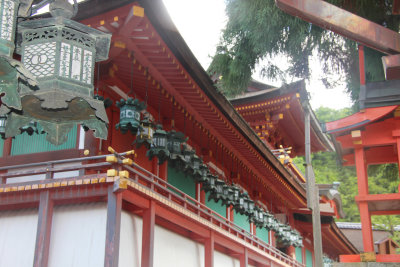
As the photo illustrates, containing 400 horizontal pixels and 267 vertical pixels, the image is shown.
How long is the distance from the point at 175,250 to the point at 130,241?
1955mm

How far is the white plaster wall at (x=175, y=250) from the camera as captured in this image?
9.45 metres

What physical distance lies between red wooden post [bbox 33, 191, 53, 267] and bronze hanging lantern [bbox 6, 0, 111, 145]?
304 centimetres

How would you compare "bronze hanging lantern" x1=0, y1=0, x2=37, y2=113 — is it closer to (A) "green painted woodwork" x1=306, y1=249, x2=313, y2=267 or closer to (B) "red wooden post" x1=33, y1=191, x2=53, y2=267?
(B) "red wooden post" x1=33, y1=191, x2=53, y2=267

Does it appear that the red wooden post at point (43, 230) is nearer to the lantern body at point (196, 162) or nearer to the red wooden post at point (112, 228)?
the red wooden post at point (112, 228)

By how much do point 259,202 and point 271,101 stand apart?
147 inches

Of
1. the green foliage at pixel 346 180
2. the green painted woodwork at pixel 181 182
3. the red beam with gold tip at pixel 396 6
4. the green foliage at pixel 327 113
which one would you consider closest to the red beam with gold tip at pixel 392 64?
the red beam with gold tip at pixel 396 6

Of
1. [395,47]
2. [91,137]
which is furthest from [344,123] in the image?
[91,137]

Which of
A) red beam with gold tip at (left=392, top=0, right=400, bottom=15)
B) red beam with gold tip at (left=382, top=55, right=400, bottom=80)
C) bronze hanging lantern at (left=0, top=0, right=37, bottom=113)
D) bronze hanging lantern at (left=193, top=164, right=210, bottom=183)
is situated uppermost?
red beam with gold tip at (left=392, top=0, right=400, bottom=15)

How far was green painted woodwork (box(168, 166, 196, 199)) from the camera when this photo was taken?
11.6 m

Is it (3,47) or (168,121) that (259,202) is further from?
(3,47)

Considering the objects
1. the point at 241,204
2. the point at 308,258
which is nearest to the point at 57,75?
the point at 241,204

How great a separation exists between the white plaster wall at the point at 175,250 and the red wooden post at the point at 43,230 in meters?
2.17

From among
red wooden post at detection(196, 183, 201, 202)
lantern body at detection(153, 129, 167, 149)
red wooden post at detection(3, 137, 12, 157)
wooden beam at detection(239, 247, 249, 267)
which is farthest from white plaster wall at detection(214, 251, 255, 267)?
red wooden post at detection(3, 137, 12, 157)

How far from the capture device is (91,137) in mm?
8945
